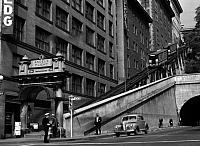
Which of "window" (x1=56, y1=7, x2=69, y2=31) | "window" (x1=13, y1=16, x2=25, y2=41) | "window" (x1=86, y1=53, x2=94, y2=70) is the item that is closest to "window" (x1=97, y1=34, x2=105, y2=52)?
"window" (x1=86, y1=53, x2=94, y2=70)

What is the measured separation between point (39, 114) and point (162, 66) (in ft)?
126

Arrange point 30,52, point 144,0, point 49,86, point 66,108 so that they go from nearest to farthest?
point 49,86 → point 30,52 → point 66,108 → point 144,0

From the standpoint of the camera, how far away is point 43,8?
1708 inches

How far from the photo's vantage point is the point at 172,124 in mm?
50875

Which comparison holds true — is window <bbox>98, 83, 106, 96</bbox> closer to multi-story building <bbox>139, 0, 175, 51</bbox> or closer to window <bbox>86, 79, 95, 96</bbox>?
window <bbox>86, 79, 95, 96</bbox>

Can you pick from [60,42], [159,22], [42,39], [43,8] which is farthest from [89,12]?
[159,22]

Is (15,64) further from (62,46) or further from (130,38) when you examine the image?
(130,38)

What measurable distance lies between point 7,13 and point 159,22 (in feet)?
295

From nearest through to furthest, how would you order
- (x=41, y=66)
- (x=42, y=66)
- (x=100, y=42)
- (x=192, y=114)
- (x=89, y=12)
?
(x=42, y=66) → (x=41, y=66) → (x=89, y=12) → (x=100, y=42) → (x=192, y=114)

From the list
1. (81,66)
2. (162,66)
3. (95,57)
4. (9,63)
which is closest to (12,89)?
(9,63)

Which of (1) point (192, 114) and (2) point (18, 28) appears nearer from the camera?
(2) point (18, 28)

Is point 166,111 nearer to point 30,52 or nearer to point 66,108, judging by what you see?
point 66,108

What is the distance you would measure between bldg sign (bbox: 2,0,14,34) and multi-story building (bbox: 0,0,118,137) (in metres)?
0.21

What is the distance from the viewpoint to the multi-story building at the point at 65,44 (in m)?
34.2
